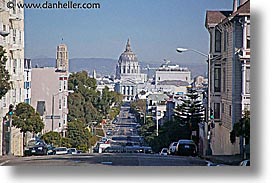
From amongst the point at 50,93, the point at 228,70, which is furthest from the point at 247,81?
the point at 50,93

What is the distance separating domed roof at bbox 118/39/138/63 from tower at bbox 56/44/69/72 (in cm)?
47

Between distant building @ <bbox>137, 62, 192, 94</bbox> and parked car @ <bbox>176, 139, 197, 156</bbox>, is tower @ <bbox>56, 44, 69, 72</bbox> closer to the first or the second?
distant building @ <bbox>137, 62, 192, 94</bbox>

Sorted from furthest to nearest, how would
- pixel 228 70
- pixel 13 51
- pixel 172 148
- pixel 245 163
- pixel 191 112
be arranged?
pixel 191 112
pixel 172 148
pixel 228 70
pixel 13 51
pixel 245 163

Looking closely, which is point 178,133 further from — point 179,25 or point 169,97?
point 179,25

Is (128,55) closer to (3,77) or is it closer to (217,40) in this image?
(217,40)

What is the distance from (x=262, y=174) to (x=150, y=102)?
4.00 ft

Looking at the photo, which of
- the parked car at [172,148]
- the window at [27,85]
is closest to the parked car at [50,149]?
the window at [27,85]

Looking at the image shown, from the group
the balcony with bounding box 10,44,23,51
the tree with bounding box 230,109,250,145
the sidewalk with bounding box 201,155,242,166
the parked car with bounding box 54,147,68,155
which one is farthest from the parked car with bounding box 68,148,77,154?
the tree with bounding box 230,109,250,145

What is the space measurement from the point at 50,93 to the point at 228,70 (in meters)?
1.57

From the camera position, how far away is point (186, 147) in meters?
8.65

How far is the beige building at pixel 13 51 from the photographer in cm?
820

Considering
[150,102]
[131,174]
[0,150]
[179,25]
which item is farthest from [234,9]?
[0,150]

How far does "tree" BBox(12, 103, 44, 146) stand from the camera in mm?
8414

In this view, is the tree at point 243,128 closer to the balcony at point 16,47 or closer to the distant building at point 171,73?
the distant building at point 171,73
